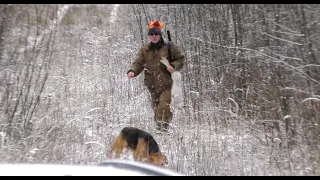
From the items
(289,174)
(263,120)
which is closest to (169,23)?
(263,120)

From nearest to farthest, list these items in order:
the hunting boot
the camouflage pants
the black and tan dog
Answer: the black and tan dog < the camouflage pants < the hunting boot

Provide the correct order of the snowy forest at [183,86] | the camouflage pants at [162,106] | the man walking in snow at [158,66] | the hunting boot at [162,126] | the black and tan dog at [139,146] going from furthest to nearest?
the hunting boot at [162,126] → the snowy forest at [183,86] → the camouflage pants at [162,106] → the man walking in snow at [158,66] → the black and tan dog at [139,146]

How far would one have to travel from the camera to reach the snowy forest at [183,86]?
23.7 ft

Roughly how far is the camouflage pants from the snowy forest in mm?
271

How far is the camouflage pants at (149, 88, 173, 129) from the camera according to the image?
273 inches

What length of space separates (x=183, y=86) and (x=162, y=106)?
5.92 feet

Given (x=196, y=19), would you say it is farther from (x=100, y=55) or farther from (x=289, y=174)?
(x=289, y=174)

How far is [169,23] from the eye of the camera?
10297 mm

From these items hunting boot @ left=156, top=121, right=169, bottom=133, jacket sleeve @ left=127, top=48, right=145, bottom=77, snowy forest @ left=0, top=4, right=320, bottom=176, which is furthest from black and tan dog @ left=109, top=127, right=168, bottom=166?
hunting boot @ left=156, top=121, right=169, bottom=133

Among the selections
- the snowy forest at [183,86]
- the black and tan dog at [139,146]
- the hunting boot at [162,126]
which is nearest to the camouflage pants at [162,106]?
the hunting boot at [162,126]

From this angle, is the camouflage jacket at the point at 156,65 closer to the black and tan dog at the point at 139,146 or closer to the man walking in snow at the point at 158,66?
the man walking in snow at the point at 158,66

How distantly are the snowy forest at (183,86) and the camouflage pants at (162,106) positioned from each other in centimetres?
27

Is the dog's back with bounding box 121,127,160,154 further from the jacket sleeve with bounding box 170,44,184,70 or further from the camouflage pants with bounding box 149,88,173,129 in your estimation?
the jacket sleeve with bounding box 170,44,184,70
